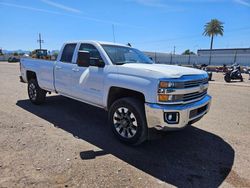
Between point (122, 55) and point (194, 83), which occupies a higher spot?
point (122, 55)

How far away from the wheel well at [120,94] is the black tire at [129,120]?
0.40 ft

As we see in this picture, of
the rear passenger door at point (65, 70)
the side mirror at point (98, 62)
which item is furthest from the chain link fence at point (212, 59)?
the side mirror at point (98, 62)

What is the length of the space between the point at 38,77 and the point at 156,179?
195 inches

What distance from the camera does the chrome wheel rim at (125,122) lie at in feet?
12.8

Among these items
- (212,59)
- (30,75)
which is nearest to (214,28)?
(212,59)

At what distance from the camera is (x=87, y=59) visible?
422cm

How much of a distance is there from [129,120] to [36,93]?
13.2ft

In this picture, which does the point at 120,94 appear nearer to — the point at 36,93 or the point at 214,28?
the point at 36,93

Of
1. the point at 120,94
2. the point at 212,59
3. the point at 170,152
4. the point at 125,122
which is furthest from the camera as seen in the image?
the point at 212,59

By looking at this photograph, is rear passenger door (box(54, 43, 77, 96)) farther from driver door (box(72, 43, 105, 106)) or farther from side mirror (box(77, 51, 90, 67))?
side mirror (box(77, 51, 90, 67))

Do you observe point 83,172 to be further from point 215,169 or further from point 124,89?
point 215,169

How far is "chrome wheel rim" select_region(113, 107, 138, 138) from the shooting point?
390 cm

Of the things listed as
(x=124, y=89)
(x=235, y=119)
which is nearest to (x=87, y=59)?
(x=124, y=89)

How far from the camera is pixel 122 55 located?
4914 mm
